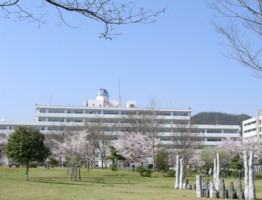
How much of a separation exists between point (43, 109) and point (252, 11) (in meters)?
75.0

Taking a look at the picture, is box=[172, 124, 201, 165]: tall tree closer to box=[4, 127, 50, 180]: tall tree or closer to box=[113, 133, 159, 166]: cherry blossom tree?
box=[113, 133, 159, 166]: cherry blossom tree

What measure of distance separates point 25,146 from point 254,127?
244ft

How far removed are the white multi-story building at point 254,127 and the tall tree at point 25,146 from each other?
221 feet

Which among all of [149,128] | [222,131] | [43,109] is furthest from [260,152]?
[43,109]

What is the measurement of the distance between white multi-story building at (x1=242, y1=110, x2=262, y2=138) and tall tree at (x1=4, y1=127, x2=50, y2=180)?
67285 millimetres

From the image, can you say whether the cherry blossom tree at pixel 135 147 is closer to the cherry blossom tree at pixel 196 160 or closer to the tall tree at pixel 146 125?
the tall tree at pixel 146 125

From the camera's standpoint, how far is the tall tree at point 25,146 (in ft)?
79.2

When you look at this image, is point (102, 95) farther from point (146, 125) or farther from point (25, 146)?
point (25, 146)

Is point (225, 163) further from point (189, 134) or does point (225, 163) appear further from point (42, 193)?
point (42, 193)

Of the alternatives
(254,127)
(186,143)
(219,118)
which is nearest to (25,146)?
(186,143)

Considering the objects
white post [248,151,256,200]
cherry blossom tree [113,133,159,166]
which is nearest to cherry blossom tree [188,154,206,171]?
cherry blossom tree [113,133,159,166]

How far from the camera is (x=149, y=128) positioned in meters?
52.0

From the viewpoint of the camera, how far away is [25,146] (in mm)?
24125

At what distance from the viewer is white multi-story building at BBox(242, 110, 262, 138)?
87.9 metres
